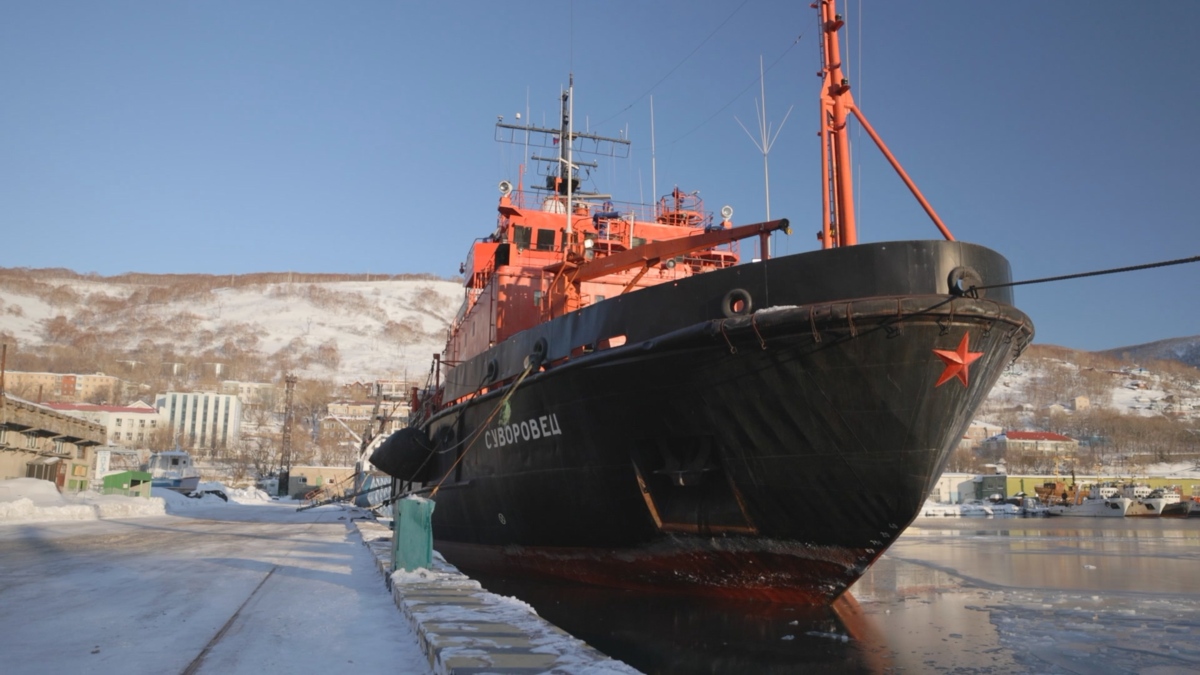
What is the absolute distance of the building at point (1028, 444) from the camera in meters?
106

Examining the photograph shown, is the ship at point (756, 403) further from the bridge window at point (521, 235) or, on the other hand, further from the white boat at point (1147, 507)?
the white boat at point (1147, 507)

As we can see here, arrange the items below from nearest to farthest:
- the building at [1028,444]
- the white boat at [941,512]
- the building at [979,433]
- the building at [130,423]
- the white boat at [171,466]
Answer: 1. the white boat at [941,512]
2. the white boat at [171,466]
3. the building at [130,423]
4. the building at [1028,444]
5. the building at [979,433]

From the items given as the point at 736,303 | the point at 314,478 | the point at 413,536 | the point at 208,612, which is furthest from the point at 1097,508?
the point at 314,478

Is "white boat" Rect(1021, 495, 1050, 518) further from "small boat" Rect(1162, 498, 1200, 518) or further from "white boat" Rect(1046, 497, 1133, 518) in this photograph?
"small boat" Rect(1162, 498, 1200, 518)

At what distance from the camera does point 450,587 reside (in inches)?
276

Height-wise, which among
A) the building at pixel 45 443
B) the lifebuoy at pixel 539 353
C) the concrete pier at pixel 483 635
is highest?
the lifebuoy at pixel 539 353

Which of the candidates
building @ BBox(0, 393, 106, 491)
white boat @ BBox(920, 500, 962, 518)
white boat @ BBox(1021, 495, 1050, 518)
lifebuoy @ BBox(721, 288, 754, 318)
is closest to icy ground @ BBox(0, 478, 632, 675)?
lifebuoy @ BBox(721, 288, 754, 318)

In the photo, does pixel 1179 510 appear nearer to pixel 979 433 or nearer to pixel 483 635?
pixel 483 635

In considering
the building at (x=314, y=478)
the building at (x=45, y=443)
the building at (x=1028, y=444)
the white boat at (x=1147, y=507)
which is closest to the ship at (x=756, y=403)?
the building at (x=45, y=443)

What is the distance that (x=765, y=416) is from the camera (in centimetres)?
799

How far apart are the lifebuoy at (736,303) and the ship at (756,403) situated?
2 centimetres

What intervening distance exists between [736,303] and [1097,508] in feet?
176

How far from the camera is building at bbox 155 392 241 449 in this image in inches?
4990

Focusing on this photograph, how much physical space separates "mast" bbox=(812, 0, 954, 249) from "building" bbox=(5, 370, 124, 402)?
152 metres
